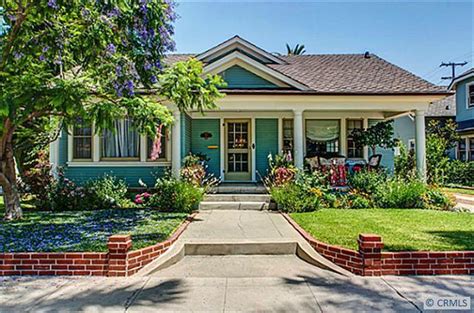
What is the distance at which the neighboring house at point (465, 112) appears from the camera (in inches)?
779

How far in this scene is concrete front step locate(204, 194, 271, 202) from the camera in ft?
32.3

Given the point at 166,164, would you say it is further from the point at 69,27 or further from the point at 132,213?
the point at 69,27

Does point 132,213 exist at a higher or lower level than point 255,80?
lower

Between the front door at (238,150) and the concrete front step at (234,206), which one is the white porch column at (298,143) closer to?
the concrete front step at (234,206)

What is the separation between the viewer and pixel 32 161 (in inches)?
519

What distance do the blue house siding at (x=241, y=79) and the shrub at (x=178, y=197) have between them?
407 centimetres

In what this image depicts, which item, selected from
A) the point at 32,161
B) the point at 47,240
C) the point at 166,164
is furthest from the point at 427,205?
the point at 32,161

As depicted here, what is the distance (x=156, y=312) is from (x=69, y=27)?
561 cm

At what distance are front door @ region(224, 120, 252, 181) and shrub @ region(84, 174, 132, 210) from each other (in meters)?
3.70

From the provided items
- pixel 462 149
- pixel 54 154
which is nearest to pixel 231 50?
pixel 54 154

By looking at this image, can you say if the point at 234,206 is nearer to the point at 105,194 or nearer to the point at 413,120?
the point at 105,194

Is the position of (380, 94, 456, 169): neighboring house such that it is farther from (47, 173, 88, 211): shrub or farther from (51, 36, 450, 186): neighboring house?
(47, 173, 88, 211): shrub

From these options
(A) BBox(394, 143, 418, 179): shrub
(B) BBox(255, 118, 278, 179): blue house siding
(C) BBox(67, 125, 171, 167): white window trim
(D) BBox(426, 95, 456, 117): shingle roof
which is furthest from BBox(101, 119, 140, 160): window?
(D) BBox(426, 95, 456, 117): shingle roof

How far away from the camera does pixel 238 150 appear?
40.7 ft
